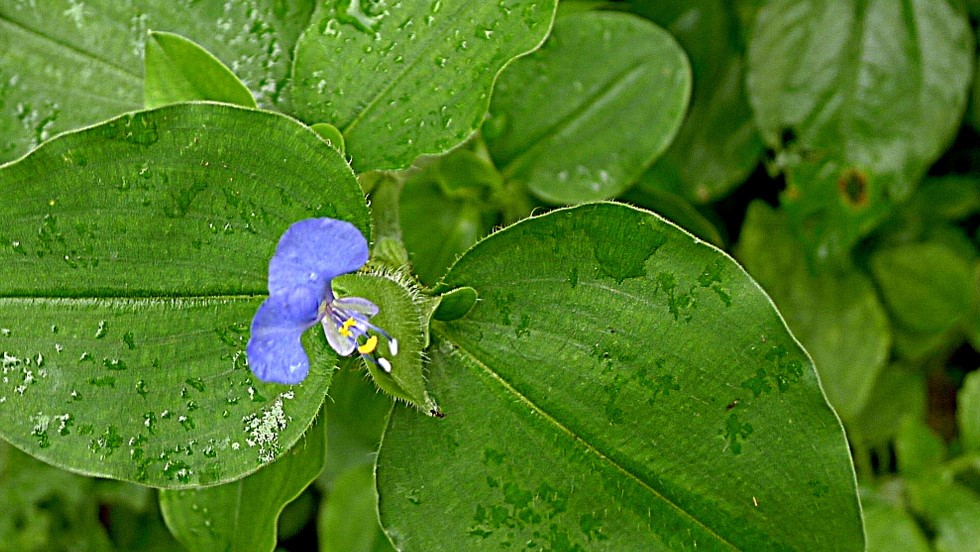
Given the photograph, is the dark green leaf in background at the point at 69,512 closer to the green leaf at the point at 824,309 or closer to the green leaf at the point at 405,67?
the green leaf at the point at 405,67

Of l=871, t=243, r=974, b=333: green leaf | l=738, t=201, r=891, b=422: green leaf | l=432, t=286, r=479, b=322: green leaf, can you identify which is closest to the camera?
l=432, t=286, r=479, b=322: green leaf

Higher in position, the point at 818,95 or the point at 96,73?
the point at 96,73

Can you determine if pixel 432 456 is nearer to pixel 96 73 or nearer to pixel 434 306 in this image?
pixel 434 306

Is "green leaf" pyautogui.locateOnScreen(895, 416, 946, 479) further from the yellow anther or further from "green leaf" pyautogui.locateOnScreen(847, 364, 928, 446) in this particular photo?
the yellow anther

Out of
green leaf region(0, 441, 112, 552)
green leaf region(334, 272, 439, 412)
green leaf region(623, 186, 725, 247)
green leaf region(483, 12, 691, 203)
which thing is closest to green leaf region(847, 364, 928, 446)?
green leaf region(623, 186, 725, 247)

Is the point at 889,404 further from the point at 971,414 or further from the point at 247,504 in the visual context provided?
the point at 247,504

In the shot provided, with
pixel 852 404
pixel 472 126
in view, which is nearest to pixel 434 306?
pixel 472 126
